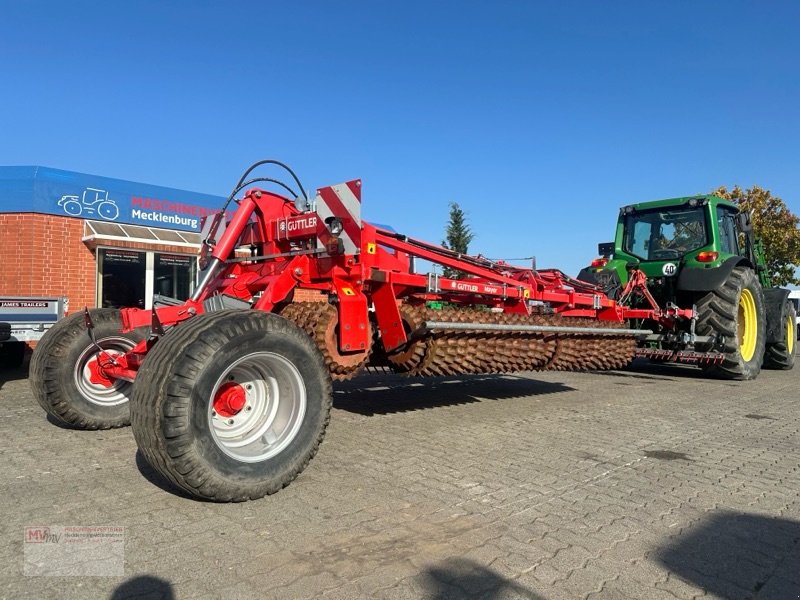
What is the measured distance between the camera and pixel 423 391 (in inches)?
294

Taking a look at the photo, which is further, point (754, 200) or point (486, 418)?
point (754, 200)

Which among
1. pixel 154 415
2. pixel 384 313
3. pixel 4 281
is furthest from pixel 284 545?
pixel 4 281

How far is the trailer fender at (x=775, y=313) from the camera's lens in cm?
1076

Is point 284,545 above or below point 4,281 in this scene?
below

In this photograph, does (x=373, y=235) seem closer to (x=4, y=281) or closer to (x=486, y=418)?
(x=486, y=418)

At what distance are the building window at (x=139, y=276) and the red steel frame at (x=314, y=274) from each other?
279 inches

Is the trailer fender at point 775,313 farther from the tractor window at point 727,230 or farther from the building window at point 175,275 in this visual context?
the building window at point 175,275

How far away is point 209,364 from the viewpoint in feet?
10.3

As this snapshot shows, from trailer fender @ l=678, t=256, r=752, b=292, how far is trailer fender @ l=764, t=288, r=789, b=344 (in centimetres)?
276

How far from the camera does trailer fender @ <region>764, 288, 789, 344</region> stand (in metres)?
10.8

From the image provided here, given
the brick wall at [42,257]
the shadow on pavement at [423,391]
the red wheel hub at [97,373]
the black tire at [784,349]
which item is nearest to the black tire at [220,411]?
the red wheel hub at [97,373]

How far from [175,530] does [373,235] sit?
2760mm

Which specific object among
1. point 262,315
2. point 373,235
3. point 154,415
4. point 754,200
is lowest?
point 154,415

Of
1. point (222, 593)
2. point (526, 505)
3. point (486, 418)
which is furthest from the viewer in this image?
point (486, 418)
